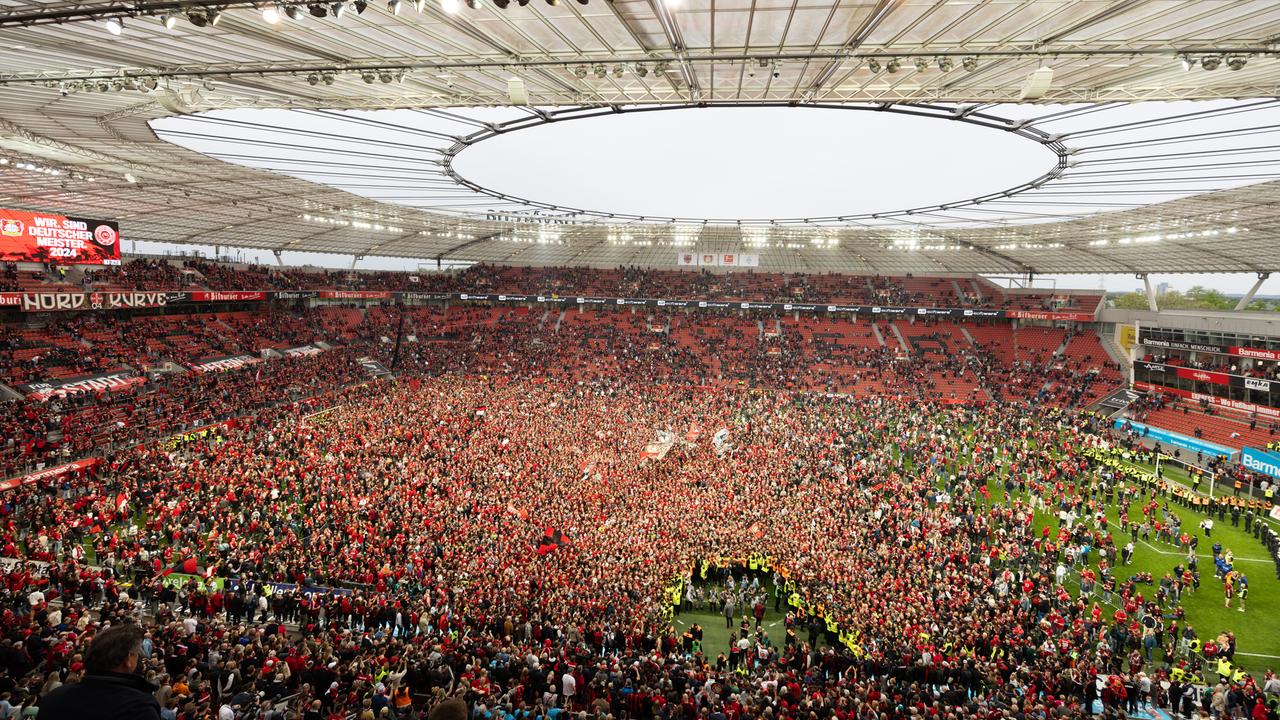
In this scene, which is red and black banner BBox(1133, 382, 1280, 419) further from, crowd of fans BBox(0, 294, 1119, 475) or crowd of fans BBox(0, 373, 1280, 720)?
crowd of fans BBox(0, 373, 1280, 720)

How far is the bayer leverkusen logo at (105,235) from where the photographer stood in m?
22.2

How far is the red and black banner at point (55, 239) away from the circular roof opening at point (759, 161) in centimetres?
1440

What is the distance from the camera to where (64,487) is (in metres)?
17.8

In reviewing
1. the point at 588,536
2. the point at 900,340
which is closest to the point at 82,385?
the point at 588,536

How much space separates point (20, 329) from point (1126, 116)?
4238cm

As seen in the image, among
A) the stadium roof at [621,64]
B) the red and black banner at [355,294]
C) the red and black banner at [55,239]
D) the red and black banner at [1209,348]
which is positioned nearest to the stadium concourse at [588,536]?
the red and black banner at [1209,348]

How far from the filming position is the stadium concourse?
917 centimetres

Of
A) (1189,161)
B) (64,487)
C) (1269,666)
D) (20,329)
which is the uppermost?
(1189,161)

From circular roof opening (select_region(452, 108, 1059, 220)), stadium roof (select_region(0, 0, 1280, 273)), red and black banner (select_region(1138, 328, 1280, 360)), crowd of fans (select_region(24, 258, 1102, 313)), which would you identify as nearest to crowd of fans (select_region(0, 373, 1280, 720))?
stadium roof (select_region(0, 0, 1280, 273))

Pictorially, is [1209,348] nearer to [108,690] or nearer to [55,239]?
[108,690]

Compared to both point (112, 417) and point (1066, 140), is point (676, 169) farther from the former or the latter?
point (112, 417)

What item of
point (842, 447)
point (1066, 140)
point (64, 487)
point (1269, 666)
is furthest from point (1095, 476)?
point (64, 487)

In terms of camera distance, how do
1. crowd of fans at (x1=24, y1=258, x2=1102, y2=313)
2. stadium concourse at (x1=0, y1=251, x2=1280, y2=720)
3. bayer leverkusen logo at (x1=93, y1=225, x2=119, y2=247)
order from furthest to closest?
crowd of fans at (x1=24, y1=258, x2=1102, y2=313) → bayer leverkusen logo at (x1=93, y1=225, x2=119, y2=247) → stadium concourse at (x1=0, y1=251, x2=1280, y2=720)

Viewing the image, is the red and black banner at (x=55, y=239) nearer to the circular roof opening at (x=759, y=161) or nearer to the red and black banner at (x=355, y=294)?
the circular roof opening at (x=759, y=161)
